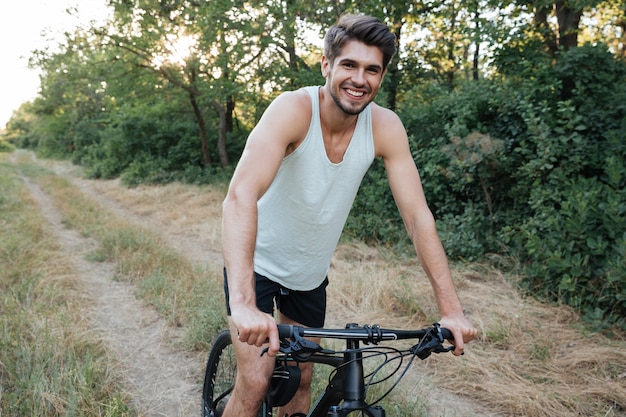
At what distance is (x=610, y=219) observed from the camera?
449 cm

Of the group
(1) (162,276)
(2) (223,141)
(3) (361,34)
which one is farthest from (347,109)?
(2) (223,141)

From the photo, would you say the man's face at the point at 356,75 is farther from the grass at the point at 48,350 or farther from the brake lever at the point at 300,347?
the grass at the point at 48,350

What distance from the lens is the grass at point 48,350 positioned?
295cm

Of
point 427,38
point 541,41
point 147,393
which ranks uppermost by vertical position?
point 427,38

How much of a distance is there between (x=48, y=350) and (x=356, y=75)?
314cm

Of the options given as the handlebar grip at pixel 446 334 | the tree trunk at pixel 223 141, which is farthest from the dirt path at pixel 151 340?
the tree trunk at pixel 223 141

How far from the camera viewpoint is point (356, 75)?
1842 millimetres

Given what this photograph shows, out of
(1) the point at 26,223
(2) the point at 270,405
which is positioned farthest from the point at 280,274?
(1) the point at 26,223

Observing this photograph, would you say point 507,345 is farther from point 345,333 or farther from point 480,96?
point 480,96

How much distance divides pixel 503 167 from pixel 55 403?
18.4 ft

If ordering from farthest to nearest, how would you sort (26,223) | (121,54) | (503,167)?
1. (121,54)
2. (26,223)
3. (503,167)

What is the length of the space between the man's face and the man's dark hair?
0.8 inches

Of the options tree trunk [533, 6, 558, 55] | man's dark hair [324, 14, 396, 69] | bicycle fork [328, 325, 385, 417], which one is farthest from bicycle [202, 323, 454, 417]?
tree trunk [533, 6, 558, 55]

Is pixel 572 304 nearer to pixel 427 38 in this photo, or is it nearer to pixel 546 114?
pixel 546 114
